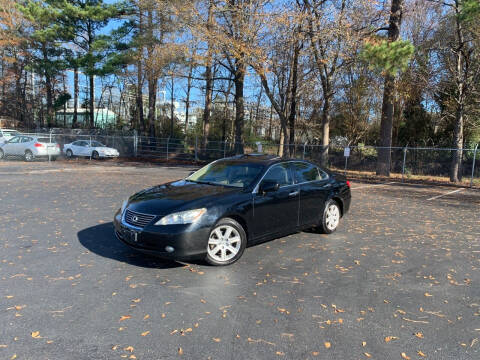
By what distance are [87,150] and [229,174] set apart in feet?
73.2

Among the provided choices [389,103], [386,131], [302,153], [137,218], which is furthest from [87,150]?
[137,218]

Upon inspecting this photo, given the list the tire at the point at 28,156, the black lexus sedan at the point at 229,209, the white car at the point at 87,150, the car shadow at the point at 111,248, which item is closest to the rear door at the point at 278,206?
the black lexus sedan at the point at 229,209

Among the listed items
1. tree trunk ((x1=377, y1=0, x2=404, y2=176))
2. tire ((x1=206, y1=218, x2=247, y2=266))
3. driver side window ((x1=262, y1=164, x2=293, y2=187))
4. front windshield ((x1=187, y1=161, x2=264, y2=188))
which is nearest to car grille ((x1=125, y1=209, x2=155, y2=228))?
tire ((x1=206, y1=218, x2=247, y2=266))

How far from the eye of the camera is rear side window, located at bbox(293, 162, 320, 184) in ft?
20.0

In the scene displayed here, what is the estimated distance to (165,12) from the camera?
20.3 m

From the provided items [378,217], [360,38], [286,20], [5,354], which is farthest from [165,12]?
[5,354]

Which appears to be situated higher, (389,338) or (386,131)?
(386,131)

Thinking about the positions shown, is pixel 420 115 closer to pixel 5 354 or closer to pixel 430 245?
pixel 430 245

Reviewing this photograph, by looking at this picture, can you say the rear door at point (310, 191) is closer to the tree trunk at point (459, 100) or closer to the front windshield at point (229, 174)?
the front windshield at point (229, 174)

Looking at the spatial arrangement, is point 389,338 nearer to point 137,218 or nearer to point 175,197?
point 175,197

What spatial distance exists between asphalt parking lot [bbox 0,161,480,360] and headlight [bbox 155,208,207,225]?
0.66 m

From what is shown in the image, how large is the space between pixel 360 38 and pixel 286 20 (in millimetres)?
3661

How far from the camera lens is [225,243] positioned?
4789 millimetres

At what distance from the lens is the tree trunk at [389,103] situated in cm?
1811
